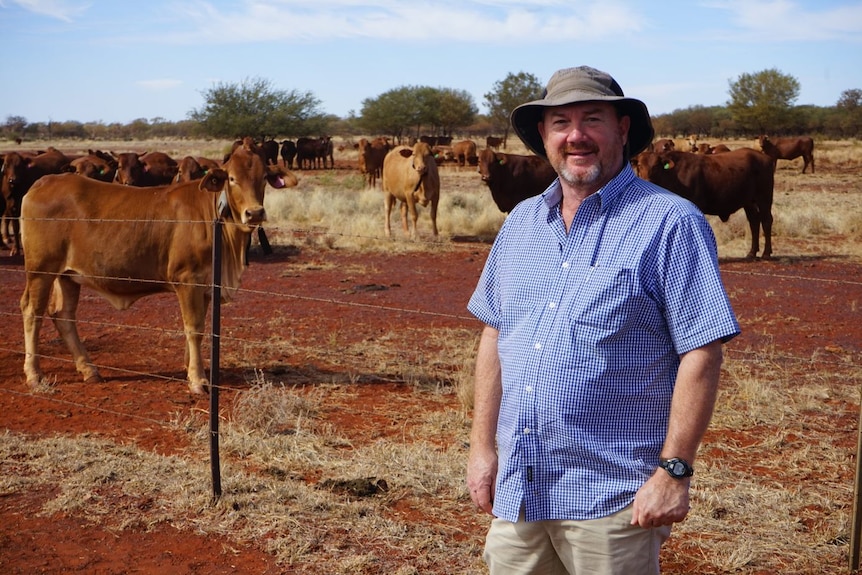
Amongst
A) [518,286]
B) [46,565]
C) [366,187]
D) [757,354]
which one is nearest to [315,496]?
[46,565]

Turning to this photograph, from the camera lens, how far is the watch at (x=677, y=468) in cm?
256

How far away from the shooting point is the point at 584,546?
105 inches

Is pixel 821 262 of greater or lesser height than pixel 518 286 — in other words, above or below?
below

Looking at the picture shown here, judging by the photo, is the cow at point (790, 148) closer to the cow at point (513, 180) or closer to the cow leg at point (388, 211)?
the cow at point (513, 180)

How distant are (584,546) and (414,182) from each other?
15849 millimetres

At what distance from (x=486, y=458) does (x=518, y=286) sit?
1.91 ft

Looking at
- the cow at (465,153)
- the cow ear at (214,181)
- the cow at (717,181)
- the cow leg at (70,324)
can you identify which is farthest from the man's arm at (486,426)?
the cow at (465,153)

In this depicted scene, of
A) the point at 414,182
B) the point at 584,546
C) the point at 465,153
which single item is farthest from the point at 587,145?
the point at 465,153

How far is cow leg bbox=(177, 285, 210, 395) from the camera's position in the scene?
7.68 m

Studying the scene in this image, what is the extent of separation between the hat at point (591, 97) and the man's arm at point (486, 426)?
74cm

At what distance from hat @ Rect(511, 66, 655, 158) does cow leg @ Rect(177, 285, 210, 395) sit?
517cm

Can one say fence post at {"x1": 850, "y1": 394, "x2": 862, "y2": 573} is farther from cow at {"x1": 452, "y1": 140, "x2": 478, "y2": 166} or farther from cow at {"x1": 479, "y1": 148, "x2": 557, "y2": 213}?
cow at {"x1": 452, "y1": 140, "x2": 478, "y2": 166}

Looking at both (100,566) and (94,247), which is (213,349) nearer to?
(100,566)

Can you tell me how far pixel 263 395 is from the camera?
6805 mm
